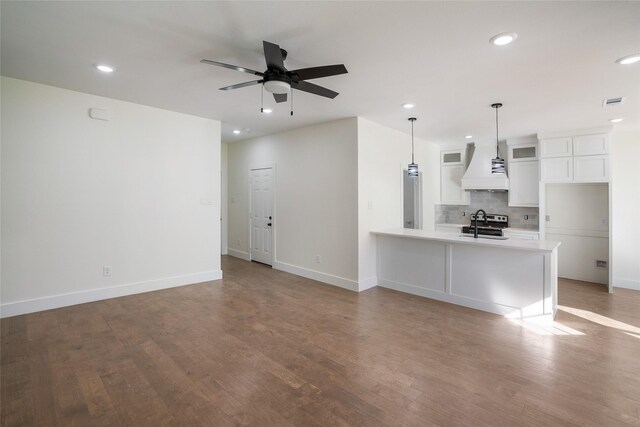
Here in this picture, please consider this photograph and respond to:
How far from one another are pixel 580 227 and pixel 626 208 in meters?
0.67

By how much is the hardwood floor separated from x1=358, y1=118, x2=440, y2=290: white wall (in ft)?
3.25

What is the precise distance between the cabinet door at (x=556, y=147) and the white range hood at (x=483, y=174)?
0.79 meters

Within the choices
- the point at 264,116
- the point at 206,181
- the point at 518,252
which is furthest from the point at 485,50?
the point at 206,181

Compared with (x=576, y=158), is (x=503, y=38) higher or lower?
higher

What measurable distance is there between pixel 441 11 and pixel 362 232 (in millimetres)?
3183

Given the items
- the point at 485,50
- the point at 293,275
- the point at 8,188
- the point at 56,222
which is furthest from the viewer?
the point at 293,275

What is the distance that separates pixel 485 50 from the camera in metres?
2.61

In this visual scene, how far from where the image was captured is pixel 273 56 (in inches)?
89.0

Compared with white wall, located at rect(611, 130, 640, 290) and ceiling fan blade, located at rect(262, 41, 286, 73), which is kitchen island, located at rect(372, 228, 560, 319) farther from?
ceiling fan blade, located at rect(262, 41, 286, 73)

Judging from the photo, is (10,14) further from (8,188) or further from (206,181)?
(206,181)

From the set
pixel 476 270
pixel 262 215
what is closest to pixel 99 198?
pixel 262 215

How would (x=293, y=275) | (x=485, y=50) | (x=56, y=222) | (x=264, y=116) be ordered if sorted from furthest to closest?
(x=293, y=275)
(x=264, y=116)
(x=56, y=222)
(x=485, y=50)

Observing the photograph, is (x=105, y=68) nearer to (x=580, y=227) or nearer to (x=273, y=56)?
(x=273, y=56)

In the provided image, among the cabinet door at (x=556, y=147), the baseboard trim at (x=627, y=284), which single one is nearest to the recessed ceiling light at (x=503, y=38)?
the cabinet door at (x=556, y=147)
